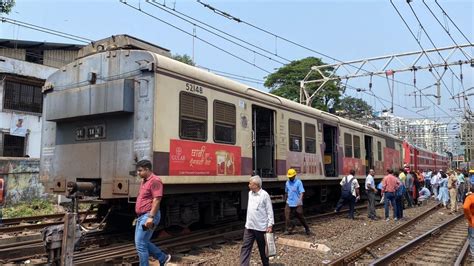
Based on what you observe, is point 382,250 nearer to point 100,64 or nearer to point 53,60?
point 100,64

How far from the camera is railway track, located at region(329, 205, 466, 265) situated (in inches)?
310

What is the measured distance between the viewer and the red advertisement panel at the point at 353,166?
51.8ft

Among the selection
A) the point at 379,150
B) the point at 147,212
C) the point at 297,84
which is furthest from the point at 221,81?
the point at 297,84

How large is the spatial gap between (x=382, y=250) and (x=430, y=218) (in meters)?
7.07

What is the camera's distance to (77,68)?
29.6ft

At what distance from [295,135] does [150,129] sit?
19.0 ft

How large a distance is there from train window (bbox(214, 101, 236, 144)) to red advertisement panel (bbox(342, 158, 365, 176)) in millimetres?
7248

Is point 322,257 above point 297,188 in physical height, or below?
below

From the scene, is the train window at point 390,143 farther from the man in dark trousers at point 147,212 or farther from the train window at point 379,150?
the man in dark trousers at point 147,212

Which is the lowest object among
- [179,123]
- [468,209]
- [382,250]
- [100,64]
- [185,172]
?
[382,250]

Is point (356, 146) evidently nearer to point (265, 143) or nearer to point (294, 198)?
point (265, 143)

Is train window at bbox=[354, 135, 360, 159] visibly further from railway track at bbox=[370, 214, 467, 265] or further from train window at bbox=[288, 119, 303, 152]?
railway track at bbox=[370, 214, 467, 265]

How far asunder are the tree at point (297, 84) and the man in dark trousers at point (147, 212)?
37719 mm

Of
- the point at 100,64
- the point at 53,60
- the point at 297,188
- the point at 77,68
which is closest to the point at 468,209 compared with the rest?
the point at 297,188
